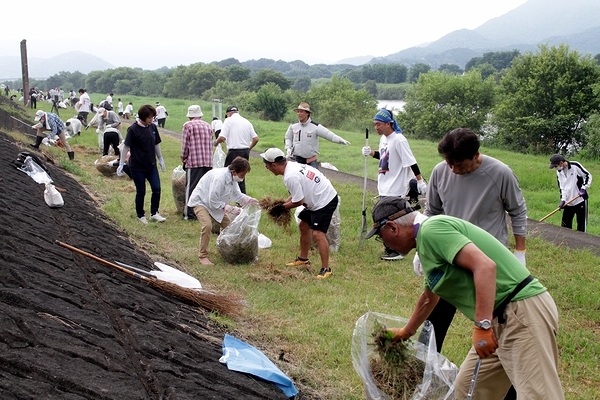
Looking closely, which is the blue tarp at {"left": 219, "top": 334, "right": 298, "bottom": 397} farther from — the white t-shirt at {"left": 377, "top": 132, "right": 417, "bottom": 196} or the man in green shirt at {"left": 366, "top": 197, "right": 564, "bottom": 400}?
the white t-shirt at {"left": 377, "top": 132, "right": 417, "bottom": 196}

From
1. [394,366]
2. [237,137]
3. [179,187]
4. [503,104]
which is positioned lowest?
[394,366]

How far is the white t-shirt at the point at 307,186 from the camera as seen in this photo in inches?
242

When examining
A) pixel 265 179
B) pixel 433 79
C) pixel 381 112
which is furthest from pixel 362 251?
pixel 433 79

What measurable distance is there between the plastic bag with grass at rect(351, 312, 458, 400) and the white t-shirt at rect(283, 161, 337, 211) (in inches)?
113

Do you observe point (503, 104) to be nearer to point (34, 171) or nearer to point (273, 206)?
point (273, 206)

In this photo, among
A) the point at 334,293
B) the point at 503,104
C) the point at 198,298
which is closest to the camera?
the point at 198,298

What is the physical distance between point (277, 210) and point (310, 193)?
1.11 meters

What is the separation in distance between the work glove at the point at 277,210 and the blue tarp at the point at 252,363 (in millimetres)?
3189

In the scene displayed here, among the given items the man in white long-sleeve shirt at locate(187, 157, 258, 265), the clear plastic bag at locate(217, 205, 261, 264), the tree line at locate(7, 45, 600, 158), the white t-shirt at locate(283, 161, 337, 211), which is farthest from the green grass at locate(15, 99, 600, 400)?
the tree line at locate(7, 45, 600, 158)

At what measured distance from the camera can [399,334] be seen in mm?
3223

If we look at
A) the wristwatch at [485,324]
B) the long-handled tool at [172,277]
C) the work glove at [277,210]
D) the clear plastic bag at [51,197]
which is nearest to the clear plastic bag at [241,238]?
the work glove at [277,210]

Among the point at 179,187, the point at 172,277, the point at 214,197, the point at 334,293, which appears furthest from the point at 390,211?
the point at 179,187

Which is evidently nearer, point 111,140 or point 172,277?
point 172,277

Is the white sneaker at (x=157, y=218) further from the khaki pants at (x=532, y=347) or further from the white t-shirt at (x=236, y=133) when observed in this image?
the khaki pants at (x=532, y=347)
